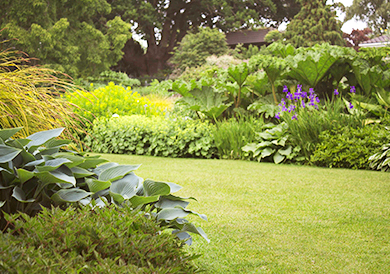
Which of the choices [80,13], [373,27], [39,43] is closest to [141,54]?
[80,13]

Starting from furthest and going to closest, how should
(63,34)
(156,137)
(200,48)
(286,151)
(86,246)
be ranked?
1. (200,48)
2. (63,34)
3. (156,137)
4. (286,151)
5. (86,246)

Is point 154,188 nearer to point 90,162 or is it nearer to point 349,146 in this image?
point 90,162

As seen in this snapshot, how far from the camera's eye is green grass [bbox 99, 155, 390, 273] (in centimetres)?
199

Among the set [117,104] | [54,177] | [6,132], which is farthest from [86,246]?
[117,104]

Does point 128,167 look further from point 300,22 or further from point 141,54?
point 141,54

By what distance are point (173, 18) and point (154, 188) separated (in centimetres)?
2643

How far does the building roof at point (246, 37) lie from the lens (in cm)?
2827

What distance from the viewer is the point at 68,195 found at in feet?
5.18

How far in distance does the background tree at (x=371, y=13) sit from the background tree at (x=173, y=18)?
8.18m

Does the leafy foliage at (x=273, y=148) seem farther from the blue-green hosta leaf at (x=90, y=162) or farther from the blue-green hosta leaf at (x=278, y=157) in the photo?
the blue-green hosta leaf at (x=90, y=162)

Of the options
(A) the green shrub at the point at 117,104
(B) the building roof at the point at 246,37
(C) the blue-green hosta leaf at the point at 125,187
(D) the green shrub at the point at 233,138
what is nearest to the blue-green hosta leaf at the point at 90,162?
(C) the blue-green hosta leaf at the point at 125,187

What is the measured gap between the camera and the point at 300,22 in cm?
2091

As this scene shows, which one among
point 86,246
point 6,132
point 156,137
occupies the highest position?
point 6,132

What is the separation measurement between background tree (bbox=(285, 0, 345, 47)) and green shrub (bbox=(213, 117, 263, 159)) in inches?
624
